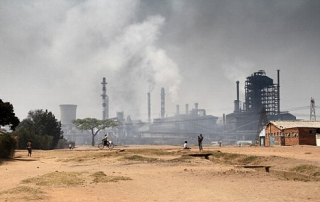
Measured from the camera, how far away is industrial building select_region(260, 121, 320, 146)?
5916 cm

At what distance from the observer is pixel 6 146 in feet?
112

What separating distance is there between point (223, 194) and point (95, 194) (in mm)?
4729

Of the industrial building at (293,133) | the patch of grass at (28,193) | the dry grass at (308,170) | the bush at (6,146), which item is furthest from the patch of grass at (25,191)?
the industrial building at (293,133)

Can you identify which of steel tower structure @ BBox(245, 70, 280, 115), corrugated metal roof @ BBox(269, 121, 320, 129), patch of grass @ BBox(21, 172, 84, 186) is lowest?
patch of grass @ BBox(21, 172, 84, 186)

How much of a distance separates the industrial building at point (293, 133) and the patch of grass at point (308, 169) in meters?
41.2

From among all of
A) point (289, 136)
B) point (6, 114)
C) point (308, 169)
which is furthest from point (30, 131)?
point (308, 169)

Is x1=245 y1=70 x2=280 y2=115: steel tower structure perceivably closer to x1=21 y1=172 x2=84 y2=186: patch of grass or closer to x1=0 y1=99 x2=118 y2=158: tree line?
x1=0 y1=99 x2=118 y2=158: tree line

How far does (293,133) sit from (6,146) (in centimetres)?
4698

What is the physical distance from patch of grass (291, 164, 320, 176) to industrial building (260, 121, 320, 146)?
41241mm

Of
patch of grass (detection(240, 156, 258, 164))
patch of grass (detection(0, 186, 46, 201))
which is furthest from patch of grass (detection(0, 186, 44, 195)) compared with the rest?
patch of grass (detection(240, 156, 258, 164))

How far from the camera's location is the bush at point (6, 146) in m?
33.1

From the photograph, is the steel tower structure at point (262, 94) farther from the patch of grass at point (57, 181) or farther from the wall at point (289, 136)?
the patch of grass at point (57, 181)

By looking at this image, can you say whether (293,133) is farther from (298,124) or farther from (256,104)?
(256,104)

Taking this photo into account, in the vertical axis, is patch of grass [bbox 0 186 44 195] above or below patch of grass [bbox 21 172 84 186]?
above
